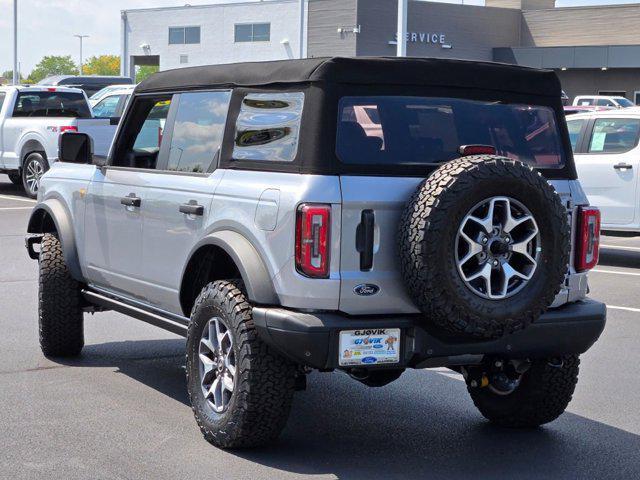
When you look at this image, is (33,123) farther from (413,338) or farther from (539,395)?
(413,338)

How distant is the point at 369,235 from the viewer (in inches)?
218

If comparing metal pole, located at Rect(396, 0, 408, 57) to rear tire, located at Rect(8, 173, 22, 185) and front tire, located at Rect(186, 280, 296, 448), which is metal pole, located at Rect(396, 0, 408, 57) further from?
front tire, located at Rect(186, 280, 296, 448)

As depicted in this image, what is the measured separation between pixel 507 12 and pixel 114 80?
1338 inches

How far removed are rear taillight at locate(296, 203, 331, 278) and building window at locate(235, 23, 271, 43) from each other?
223 ft

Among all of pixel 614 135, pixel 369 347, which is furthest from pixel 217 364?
pixel 614 135

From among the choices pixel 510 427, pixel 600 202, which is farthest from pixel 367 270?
pixel 600 202

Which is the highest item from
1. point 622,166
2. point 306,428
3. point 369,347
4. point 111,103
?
point 111,103

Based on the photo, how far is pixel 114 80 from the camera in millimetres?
42312

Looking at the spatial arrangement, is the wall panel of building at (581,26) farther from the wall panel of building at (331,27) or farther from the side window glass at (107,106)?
the side window glass at (107,106)

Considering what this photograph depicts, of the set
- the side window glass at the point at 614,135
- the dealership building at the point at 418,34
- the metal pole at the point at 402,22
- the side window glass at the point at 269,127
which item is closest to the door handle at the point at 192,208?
Result: the side window glass at the point at 269,127

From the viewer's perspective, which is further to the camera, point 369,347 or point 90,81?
point 90,81

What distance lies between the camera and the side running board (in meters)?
6.68

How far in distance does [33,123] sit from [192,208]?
1675cm

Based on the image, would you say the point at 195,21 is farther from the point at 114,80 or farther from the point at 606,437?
the point at 606,437
